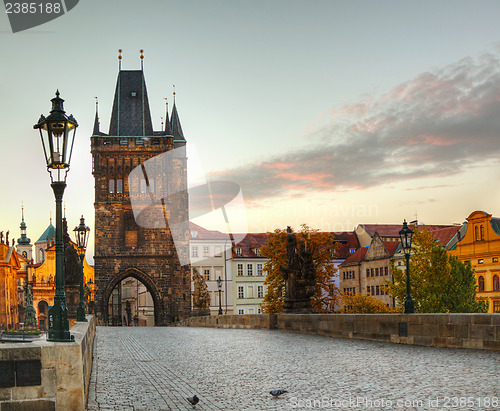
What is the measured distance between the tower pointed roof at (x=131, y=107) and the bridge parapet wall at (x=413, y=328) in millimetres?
51213

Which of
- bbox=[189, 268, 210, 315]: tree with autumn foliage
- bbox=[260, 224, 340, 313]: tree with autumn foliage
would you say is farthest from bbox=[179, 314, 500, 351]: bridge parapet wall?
bbox=[189, 268, 210, 315]: tree with autumn foliage

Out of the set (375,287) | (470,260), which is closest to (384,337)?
(470,260)

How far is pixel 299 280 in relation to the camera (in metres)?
24.5

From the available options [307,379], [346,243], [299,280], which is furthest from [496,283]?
[307,379]

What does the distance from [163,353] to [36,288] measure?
12573 centimetres

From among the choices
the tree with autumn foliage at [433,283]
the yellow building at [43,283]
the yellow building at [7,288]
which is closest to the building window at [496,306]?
the tree with autumn foliage at [433,283]

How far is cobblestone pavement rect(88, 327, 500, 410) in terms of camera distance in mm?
7957

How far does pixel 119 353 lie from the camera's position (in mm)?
16828

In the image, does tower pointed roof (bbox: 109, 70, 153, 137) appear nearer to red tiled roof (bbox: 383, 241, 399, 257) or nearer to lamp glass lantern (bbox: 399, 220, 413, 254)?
red tiled roof (bbox: 383, 241, 399, 257)

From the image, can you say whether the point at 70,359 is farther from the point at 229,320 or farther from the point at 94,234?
the point at 94,234

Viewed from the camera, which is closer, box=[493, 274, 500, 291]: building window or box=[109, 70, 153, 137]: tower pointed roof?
box=[493, 274, 500, 291]: building window

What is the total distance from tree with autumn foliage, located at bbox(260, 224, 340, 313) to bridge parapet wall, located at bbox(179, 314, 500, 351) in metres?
25.3

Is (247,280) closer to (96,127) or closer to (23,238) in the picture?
(96,127)

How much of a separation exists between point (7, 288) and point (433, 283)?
65132mm
